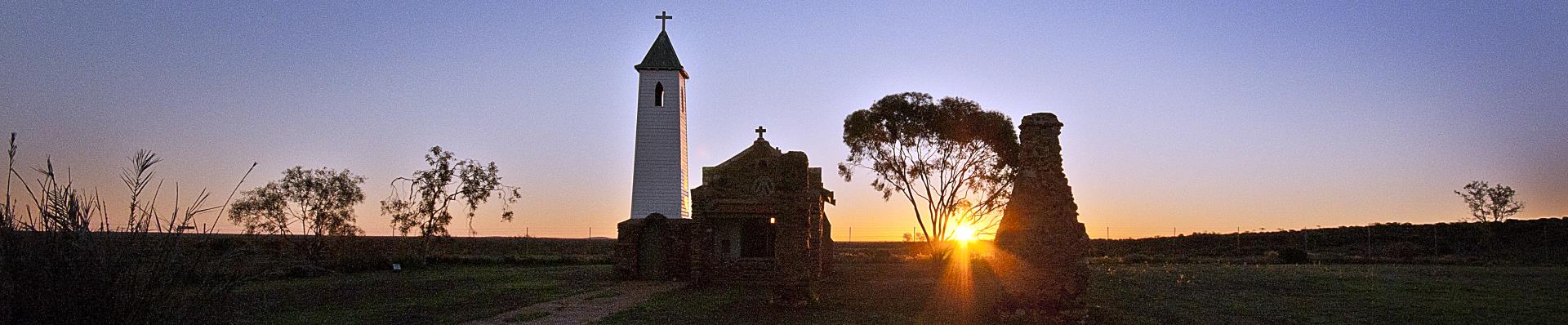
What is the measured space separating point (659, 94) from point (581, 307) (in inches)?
760

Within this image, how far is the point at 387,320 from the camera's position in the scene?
15.7 m

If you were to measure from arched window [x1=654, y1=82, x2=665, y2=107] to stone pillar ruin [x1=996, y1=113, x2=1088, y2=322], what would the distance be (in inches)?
946

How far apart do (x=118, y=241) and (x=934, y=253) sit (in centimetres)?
3383

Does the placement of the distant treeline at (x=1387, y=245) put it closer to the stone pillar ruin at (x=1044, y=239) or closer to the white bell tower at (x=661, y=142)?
the white bell tower at (x=661, y=142)

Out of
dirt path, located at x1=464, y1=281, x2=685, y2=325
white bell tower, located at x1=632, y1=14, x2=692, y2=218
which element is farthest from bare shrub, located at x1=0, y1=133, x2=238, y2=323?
white bell tower, located at x1=632, y1=14, x2=692, y2=218

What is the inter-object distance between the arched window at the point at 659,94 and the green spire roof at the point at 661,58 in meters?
0.65

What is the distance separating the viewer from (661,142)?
36.3 meters

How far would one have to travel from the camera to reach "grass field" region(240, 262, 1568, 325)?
16484mm

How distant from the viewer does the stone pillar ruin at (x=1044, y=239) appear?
1384cm

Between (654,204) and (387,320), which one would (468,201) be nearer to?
(654,204)

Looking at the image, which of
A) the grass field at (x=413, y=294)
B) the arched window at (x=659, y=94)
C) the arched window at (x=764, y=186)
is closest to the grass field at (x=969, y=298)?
the grass field at (x=413, y=294)

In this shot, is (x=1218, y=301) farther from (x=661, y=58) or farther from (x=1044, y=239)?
(x=661, y=58)

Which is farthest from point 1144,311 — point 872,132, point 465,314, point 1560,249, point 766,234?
point 1560,249

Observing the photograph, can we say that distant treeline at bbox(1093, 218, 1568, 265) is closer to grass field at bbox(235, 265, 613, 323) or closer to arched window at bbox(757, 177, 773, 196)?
arched window at bbox(757, 177, 773, 196)
